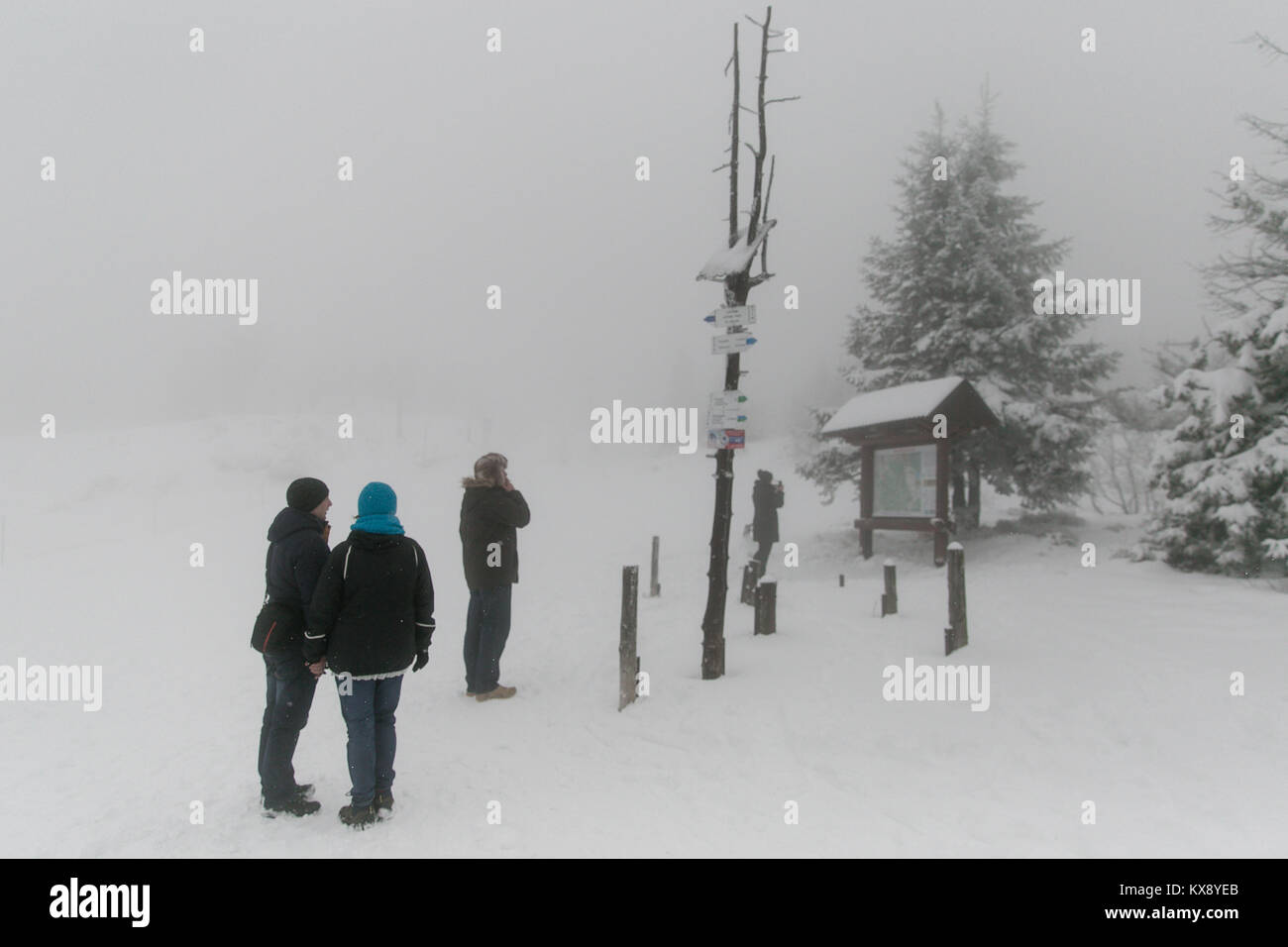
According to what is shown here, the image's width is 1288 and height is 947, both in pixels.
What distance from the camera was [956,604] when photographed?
7812mm

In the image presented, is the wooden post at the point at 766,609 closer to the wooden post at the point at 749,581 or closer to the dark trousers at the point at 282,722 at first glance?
the wooden post at the point at 749,581

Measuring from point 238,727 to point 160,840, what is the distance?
8.11 ft

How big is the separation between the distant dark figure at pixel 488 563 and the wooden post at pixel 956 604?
176 inches

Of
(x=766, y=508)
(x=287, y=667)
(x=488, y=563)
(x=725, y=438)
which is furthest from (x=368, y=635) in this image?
(x=766, y=508)

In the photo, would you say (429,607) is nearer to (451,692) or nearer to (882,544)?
(451,692)

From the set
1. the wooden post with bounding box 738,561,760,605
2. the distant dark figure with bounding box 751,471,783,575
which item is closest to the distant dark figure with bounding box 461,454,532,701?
the wooden post with bounding box 738,561,760,605

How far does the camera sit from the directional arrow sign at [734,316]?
741 cm

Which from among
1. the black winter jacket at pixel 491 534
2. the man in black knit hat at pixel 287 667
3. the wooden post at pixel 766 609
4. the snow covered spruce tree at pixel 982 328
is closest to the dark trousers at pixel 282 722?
the man in black knit hat at pixel 287 667

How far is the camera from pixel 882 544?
58.3 feet

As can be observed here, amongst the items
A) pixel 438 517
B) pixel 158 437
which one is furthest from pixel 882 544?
pixel 158 437

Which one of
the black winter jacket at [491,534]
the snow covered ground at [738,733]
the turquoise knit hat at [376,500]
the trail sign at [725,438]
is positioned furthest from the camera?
the trail sign at [725,438]

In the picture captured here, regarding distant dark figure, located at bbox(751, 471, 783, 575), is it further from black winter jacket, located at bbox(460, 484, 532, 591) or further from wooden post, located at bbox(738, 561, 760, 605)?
black winter jacket, located at bbox(460, 484, 532, 591)

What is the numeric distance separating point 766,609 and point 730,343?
3410mm
